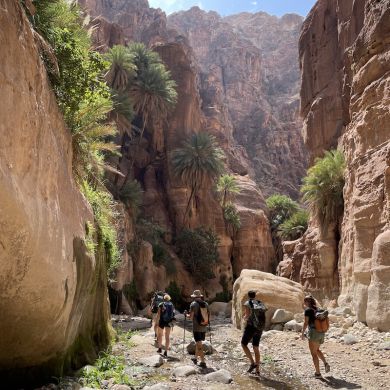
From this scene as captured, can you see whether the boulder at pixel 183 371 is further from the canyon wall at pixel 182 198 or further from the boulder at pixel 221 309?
the canyon wall at pixel 182 198

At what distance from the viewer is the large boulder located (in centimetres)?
1655

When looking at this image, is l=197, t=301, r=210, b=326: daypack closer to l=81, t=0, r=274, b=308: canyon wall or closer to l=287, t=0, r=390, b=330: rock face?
l=287, t=0, r=390, b=330: rock face

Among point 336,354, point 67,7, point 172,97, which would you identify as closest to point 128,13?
point 172,97

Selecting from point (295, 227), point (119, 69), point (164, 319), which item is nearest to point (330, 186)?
point (295, 227)

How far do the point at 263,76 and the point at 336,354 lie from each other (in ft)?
305

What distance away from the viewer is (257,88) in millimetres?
88625

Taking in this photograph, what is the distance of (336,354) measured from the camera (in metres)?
10.9

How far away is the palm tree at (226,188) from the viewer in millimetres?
44625

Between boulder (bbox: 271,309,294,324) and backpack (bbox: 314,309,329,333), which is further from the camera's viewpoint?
boulder (bbox: 271,309,294,324)

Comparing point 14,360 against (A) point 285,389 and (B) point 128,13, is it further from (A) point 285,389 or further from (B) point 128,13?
(B) point 128,13

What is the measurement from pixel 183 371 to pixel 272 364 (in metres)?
2.68

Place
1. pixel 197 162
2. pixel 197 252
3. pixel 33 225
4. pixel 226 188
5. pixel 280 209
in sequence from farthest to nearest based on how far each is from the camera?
pixel 280 209 → pixel 226 188 → pixel 197 162 → pixel 197 252 → pixel 33 225

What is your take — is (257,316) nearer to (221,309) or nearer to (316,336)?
(316,336)

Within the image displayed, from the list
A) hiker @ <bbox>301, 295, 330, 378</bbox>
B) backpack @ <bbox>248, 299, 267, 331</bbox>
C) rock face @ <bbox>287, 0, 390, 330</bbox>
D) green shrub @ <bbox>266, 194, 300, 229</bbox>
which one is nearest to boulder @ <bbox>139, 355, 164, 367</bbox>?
backpack @ <bbox>248, 299, 267, 331</bbox>
